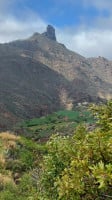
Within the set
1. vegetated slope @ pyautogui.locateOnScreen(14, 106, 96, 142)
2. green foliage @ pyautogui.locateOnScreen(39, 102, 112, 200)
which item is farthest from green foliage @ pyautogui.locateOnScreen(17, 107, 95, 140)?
green foliage @ pyautogui.locateOnScreen(39, 102, 112, 200)

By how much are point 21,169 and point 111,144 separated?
77.8ft

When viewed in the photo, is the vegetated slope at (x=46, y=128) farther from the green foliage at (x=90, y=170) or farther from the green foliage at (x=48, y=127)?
the green foliage at (x=90, y=170)

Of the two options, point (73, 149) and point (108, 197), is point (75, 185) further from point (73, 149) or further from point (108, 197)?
point (73, 149)

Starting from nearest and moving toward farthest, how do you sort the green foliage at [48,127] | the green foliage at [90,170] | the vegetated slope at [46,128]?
1. the green foliage at [90,170]
2. the vegetated slope at [46,128]
3. the green foliage at [48,127]

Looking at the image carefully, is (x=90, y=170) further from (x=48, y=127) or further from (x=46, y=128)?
(x=48, y=127)

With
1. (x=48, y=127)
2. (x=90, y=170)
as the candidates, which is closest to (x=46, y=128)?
(x=48, y=127)

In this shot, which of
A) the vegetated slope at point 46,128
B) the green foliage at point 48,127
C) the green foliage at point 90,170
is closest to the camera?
the green foliage at point 90,170

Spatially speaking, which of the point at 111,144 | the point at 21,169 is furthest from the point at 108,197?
the point at 21,169

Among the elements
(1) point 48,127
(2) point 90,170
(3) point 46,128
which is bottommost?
(2) point 90,170

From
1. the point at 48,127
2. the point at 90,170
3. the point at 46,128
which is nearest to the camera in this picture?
the point at 90,170

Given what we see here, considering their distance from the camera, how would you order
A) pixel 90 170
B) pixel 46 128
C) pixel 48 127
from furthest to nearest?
1. pixel 48 127
2. pixel 46 128
3. pixel 90 170

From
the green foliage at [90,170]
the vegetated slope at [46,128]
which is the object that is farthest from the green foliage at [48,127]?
the green foliage at [90,170]

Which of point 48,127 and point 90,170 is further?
point 48,127

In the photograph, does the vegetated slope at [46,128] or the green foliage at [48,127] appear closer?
the vegetated slope at [46,128]
